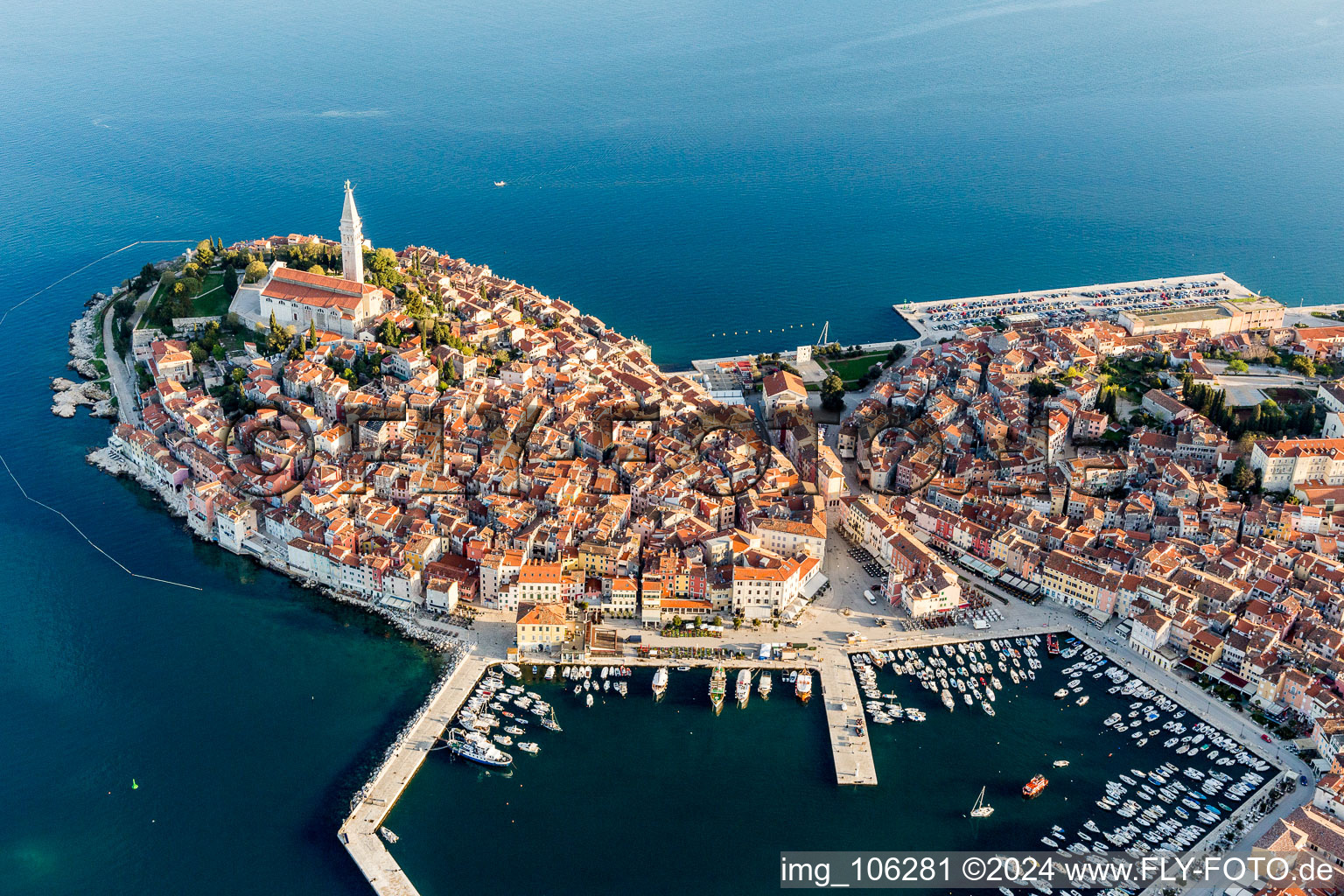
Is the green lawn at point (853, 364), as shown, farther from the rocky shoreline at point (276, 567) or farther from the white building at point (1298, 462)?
the rocky shoreline at point (276, 567)

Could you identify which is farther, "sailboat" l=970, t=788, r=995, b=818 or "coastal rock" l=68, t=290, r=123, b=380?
"coastal rock" l=68, t=290, r=123, b=380

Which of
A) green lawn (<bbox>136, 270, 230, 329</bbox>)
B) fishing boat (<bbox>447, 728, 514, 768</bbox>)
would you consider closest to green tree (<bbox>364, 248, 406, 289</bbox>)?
green lawn (<bbox>136, 270, 230, 329</bbox>)

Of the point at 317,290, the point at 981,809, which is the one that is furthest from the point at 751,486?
the point at 317,290

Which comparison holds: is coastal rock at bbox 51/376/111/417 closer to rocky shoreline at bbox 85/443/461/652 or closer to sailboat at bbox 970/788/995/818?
rocky shoreline at bbox 85/443/461/652

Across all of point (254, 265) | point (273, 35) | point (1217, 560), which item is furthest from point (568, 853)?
point (273, 35)

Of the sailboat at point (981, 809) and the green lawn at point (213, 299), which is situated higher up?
the green lawn at point (213, 299)

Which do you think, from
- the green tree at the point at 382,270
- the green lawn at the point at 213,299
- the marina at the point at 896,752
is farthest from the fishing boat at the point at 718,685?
the green lawn at the point at 213,299

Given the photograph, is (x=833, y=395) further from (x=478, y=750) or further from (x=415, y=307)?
(x=478, y=750)
